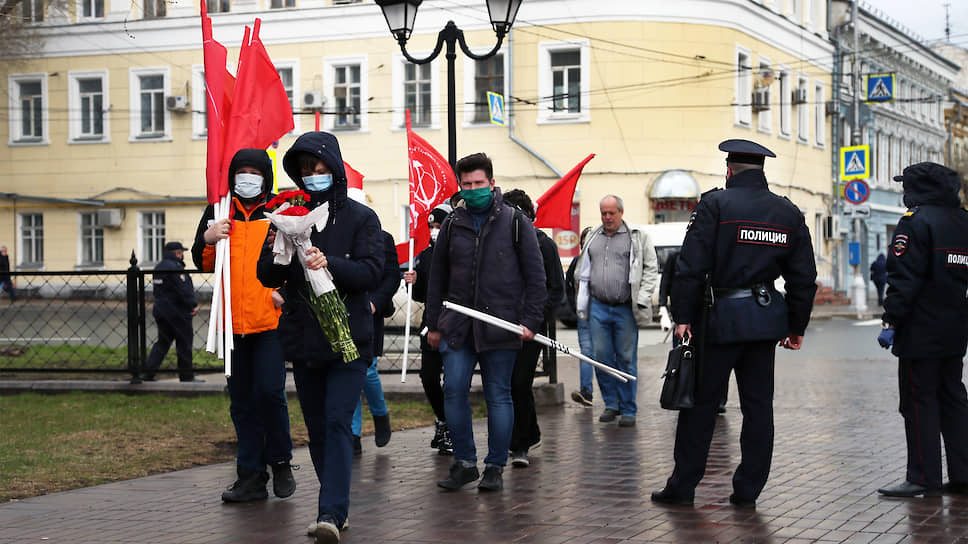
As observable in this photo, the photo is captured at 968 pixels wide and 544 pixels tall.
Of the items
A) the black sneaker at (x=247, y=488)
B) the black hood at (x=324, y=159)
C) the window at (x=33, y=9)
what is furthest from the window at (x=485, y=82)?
the black hood at (x=324, y=159)

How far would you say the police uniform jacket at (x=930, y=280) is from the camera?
7.33 m

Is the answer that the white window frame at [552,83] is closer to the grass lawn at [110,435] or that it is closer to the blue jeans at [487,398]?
the grass lawn at [110,435]

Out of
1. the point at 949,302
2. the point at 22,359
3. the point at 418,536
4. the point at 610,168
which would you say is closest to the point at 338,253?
the point at 418,536

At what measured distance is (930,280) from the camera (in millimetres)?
7371

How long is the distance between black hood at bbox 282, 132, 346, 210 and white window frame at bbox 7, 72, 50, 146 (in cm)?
3499

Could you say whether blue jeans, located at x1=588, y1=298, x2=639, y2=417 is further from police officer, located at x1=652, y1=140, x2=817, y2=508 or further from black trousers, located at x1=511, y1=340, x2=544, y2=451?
police officer, located at x1=652, y1=140, x2=817, y2=508

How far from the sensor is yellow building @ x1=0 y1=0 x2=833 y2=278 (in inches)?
1374

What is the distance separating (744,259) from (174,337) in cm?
876

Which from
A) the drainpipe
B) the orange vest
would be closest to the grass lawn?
the orange vest

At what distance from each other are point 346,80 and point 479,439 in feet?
92.0

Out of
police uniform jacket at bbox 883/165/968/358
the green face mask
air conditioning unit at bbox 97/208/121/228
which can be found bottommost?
police uniform jacket at bbox 883/165/968/358

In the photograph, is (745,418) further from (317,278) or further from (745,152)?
(317,278)

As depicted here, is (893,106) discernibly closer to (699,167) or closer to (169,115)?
(699,167)

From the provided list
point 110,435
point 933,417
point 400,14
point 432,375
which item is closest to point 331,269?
point 432,375
